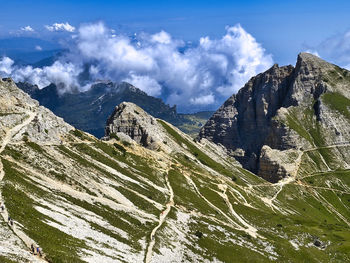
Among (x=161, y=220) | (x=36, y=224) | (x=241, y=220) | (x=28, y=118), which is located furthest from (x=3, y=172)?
(x=241, y=220)

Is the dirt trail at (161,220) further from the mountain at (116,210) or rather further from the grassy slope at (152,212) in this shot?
the grassy slope at (152,212)

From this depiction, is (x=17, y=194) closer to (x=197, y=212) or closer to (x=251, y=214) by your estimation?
(x=197, y=212)

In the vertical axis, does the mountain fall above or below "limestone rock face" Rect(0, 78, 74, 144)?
below

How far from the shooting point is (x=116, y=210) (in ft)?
335

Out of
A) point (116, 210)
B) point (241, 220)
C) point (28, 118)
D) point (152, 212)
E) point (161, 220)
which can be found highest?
point (28, 118)

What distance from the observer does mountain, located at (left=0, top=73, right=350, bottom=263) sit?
71.6m

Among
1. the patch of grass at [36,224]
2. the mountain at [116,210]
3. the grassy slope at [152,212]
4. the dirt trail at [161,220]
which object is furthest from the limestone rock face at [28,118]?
the dirt trail at [161,220]

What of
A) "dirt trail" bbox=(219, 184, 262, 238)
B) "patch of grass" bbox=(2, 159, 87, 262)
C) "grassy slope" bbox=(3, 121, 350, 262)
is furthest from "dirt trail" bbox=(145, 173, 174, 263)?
"dirt trail" bbox=(219, 184, 262, 238)

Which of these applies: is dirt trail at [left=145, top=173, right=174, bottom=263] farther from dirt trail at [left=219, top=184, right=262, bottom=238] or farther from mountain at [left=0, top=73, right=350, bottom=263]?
dirt trail at [left=219, top=184, right=262, bottom=238]

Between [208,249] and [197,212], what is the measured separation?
30957 millimetres

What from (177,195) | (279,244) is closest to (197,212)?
(177,195)

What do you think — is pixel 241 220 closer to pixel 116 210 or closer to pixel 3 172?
pixel 116 210

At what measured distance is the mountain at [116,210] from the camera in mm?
71562

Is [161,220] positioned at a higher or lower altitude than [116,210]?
higher
